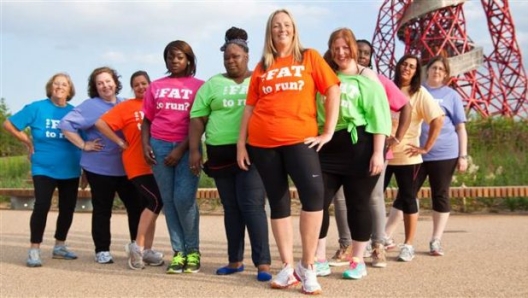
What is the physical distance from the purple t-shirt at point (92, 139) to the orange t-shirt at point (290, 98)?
5.89 ft

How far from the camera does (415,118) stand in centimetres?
524

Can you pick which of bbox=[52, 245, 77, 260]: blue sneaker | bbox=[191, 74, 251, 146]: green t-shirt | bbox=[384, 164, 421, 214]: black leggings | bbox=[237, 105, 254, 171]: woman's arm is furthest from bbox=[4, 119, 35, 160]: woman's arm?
bbox=[384, 164, 421, 214]: black leggings

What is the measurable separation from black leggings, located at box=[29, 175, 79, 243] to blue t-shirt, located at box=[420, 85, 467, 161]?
301 centimetres

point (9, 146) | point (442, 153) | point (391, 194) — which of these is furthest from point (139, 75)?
point (9, 146)

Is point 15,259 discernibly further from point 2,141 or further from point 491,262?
point 2,141

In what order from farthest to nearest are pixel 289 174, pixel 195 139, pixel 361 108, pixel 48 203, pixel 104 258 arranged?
pixel 48 203, pixel 104 258, pixel 195 139, pixel 361 108, pixel 289 174

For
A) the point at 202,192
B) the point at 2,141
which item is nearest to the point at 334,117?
the point at 202,192

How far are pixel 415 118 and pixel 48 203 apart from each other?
3116 millimetres

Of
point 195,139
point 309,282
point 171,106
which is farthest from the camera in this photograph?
point 171,106

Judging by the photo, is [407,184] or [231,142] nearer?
[231,142]

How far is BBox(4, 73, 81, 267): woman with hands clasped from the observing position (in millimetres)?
5391

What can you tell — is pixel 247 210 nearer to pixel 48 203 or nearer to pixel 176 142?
pixel 176 142

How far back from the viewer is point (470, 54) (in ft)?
88.4

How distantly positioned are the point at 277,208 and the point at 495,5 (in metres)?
28.5
